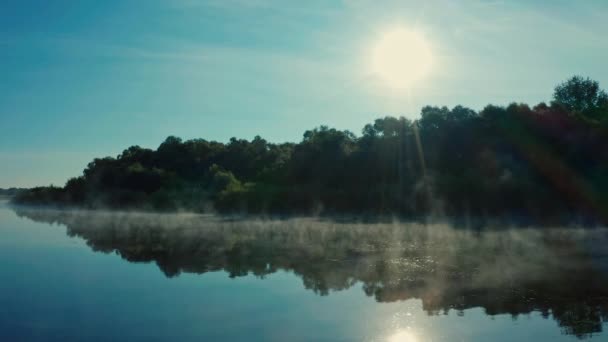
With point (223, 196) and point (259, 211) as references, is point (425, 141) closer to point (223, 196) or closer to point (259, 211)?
point (259, 211)

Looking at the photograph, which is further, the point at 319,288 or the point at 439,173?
the point at 439,173

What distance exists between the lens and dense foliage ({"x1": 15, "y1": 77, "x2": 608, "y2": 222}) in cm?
3060

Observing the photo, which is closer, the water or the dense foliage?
the water

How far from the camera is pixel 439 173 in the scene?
37.9m

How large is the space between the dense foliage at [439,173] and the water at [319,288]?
6598 mm

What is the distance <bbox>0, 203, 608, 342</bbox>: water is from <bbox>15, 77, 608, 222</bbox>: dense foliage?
6.60 meters

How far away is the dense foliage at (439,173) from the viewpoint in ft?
100

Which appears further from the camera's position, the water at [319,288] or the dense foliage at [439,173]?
the dense foliage at [439,173]

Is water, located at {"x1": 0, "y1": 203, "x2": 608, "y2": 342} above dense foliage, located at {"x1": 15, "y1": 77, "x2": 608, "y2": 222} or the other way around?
the other way around

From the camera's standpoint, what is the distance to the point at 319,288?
1422cm

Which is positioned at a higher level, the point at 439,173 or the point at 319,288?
the point at 439,173

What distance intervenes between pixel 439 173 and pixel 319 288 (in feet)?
84.1

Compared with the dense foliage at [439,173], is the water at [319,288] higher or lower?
lower

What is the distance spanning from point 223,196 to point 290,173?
6585 millimetres
